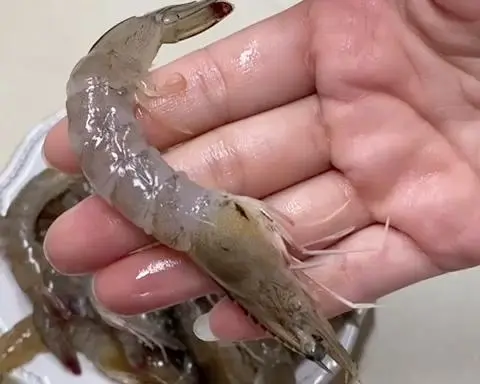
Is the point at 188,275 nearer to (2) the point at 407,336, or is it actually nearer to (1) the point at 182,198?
(1) the point at 182,198

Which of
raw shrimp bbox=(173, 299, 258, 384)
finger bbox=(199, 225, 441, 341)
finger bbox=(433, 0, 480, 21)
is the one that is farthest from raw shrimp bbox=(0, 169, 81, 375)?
finger bbox=(433, 0, 480, 21)

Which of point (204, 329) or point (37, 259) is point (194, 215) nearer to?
point (204, 329)

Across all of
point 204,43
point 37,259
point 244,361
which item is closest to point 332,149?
point 244,361

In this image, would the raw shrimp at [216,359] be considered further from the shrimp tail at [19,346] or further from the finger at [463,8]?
the finger at [463,8]

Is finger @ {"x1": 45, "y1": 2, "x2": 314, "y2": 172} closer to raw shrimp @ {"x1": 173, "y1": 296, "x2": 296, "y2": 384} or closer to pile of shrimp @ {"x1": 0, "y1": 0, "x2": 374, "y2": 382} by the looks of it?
pile of shrimp @ {"x1": 0, "y1": 0, "x2": 374, "y2": 382}

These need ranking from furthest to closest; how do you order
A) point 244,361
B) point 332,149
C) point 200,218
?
point 244,361 < point 332,149 < point 200,218

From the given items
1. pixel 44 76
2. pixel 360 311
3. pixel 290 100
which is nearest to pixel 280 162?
pixel 290 100
